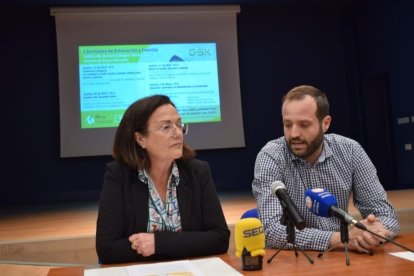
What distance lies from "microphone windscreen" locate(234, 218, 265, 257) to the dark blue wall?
17.7ft

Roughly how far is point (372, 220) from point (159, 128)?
0.89m

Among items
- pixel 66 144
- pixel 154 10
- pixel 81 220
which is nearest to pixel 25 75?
pixel 66 144

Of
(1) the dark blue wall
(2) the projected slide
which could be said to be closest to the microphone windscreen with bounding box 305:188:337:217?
(2) the projected slide

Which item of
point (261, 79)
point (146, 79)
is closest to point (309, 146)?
point (146, 79)

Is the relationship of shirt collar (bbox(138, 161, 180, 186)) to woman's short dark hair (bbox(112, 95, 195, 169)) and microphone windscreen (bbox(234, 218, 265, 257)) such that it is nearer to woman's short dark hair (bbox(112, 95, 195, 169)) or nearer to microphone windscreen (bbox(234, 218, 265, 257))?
woman's short dark hair (bbox(112, 95, 195, 169))

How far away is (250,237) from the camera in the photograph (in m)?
1.27

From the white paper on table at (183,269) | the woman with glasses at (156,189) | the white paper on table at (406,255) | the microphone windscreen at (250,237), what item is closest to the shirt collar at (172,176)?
the woman with glasses at (156,189)

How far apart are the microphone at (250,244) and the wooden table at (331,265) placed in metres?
0.03

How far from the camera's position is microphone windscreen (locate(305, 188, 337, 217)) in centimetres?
129

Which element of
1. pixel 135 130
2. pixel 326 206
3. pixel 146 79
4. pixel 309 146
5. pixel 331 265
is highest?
pixel 146 79

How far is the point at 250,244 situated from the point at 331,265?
9.6 inches

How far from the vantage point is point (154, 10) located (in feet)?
21.4

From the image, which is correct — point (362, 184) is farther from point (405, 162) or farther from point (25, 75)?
point (25, 75)

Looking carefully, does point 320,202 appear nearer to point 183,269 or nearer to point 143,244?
point 183,269
